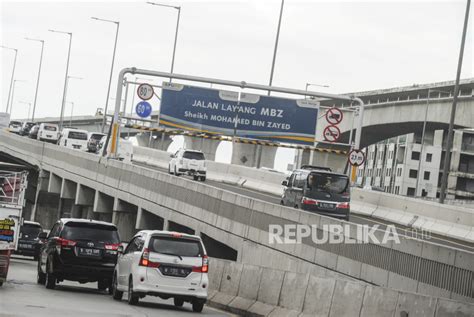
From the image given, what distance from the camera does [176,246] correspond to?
2186cm

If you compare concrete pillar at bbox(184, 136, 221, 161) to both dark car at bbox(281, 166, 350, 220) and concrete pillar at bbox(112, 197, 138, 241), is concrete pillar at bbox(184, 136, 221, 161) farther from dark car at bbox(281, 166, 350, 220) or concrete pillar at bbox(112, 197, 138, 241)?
dark car at bbox(281, 166, 350, 220)

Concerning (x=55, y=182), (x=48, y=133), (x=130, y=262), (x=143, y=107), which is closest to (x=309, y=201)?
(x=143, y=107)

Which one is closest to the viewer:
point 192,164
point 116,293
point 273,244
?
point 116,293

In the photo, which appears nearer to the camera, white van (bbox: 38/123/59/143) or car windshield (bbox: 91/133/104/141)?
car windshield (bbox: 91/133/104/141)

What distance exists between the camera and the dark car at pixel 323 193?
3809 cm

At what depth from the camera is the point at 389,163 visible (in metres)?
172

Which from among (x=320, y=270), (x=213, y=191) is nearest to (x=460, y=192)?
(x=213, y=191)

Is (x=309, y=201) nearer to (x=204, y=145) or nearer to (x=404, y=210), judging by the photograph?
(x=404, y=210)

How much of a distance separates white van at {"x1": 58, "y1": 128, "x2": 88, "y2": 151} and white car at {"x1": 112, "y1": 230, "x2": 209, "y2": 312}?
61.2 m

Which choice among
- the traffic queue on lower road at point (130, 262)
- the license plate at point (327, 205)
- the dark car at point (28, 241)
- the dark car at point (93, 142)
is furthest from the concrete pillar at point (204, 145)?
the traffic queue on lower road at point (130, 262)

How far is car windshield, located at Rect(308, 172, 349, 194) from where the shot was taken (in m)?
38.1

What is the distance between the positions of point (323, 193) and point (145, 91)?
40.9ft

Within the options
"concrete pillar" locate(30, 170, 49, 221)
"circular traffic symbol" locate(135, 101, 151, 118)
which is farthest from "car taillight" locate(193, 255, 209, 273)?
"concrete pillar" locate(30, 170, 49, 221)

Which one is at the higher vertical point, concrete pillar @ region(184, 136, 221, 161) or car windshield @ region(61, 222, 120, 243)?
concrete pillar @ region(184, 136, 221, 161)
